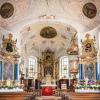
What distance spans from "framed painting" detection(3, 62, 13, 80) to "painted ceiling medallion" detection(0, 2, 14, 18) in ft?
13.9

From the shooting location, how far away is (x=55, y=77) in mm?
37219

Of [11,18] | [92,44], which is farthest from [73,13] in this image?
[11,18]

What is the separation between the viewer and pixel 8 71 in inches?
995

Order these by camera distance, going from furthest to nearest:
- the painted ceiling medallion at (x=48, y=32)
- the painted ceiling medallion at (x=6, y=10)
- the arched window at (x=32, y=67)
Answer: the arched window at (x=32, y=67)
the painted ceiling medallion at (x=48, y=32)
the painted ceiling medallion at (x=6, y=10)

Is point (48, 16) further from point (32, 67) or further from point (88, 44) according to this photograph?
point (32, 67)

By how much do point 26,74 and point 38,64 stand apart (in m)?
3.44

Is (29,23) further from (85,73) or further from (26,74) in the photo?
(26,74)

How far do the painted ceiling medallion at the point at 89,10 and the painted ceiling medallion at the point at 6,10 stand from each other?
569cm

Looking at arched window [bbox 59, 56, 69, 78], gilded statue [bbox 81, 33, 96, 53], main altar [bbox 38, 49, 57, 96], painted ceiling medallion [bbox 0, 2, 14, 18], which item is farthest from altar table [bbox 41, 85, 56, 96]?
painted ceiling medallion [bbox 0, 2, 14, 18]

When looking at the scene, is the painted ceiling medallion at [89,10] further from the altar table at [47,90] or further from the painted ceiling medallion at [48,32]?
the altar table at [47,90]

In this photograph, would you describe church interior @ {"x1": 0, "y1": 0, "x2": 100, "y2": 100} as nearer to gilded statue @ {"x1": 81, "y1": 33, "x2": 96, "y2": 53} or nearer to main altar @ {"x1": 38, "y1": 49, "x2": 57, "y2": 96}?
gilded statue @ {"x1": 81, "y1": 33, "x2": 96, "y2": 53}

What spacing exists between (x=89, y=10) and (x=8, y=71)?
8.48 m

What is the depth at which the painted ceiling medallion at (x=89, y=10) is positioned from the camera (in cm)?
2273

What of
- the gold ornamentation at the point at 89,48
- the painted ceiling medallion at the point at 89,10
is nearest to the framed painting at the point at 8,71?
the gold ornamentation at the point at 89,48
